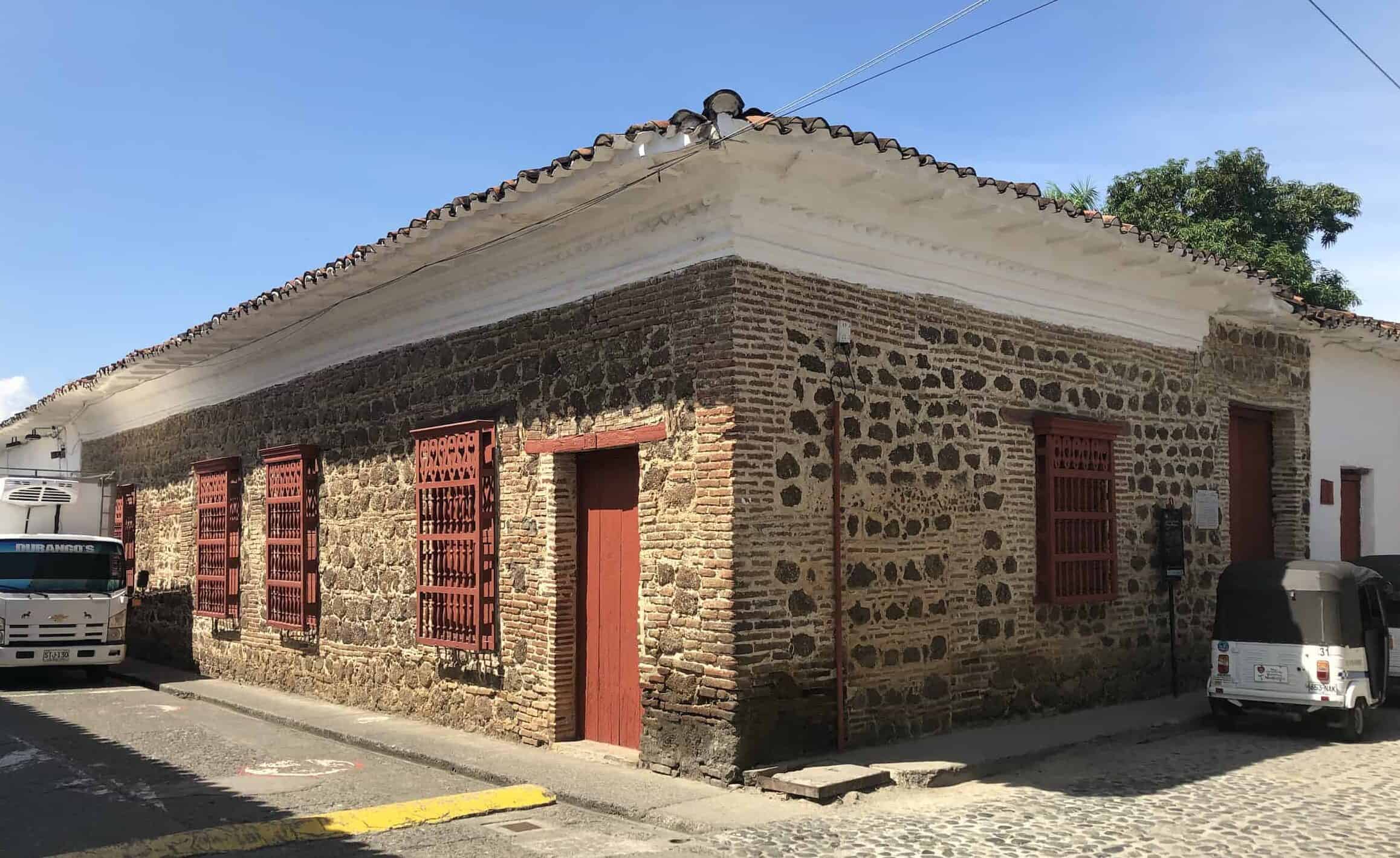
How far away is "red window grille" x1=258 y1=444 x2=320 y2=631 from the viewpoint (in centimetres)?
1179

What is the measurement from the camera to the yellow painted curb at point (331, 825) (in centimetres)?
586

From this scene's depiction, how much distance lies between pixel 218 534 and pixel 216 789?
7.01 metres

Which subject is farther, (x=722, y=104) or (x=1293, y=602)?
(x=1293, y=602)

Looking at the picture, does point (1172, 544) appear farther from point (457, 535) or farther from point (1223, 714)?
point (457, 535)

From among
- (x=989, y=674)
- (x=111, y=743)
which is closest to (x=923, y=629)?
(x=989, y=674)

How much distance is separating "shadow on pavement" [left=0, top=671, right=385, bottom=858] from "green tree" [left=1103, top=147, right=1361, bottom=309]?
18.3 m

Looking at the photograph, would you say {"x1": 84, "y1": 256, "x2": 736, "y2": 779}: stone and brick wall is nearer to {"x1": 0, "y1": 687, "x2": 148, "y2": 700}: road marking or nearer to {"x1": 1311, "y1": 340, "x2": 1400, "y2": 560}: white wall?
{"x1": 0, "y1": 687, "x2": 148, "y2": 700}: road marking

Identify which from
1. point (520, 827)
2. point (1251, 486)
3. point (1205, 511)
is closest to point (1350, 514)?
point (1251, 486)

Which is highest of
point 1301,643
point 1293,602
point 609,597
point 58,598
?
point 609,597

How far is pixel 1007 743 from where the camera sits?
307 inches

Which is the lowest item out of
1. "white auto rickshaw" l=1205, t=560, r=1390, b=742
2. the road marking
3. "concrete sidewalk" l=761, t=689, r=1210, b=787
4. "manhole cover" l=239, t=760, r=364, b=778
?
the road marking

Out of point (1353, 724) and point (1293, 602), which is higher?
point (1293, 602)

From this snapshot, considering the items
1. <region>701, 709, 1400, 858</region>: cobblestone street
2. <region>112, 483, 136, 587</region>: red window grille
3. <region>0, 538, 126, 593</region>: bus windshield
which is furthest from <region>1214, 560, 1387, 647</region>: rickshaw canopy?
<region>112, 483, 136, 587</region>: red window grille

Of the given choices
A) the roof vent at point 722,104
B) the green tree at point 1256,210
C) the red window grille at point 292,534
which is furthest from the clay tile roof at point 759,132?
the green tree at point 1256,210
